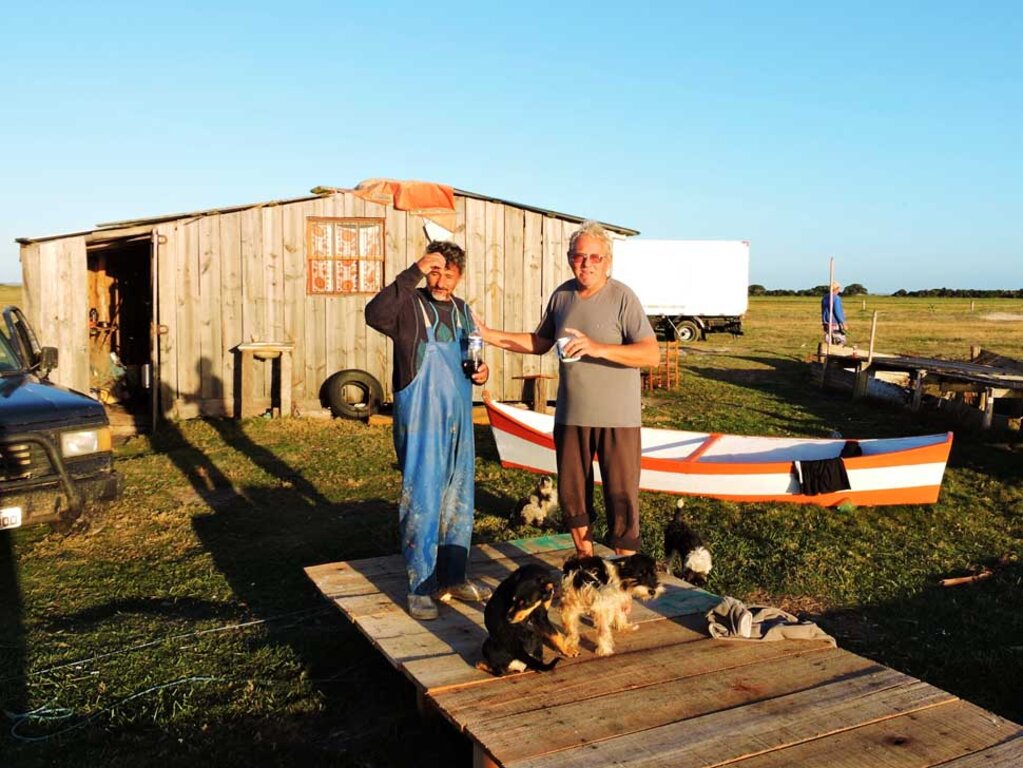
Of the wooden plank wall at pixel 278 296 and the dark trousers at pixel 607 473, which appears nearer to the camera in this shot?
the dark trousers at pixel 607 473

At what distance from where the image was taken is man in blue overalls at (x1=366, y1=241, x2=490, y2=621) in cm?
449

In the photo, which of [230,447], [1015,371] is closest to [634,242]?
[1015,371]

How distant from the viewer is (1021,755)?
319 centimetres

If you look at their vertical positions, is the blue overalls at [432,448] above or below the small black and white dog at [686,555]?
above

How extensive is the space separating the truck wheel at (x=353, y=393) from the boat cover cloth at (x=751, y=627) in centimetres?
987

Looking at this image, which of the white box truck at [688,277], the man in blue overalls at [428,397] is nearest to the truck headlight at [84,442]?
the man in blue overalls at [428,397]

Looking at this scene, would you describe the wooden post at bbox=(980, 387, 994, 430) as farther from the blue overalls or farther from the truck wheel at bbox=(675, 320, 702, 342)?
the truck wheel at bbox=(675, 320, 702, 342)

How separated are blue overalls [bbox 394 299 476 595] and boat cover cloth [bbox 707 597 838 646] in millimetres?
1555

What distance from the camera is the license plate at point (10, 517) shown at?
20.3ft

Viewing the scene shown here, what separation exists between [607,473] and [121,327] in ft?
50.0

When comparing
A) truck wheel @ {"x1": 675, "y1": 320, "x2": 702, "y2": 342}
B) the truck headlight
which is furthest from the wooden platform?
truck wheel @ {"x1": 675, "y1": 320, "x2": 702, "y2": 342}

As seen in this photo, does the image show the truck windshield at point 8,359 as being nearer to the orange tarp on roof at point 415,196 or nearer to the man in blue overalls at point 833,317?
the orange tarp on roof at point 415,196

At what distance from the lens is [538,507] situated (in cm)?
808

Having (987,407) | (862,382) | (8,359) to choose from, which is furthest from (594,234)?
(862,382)
